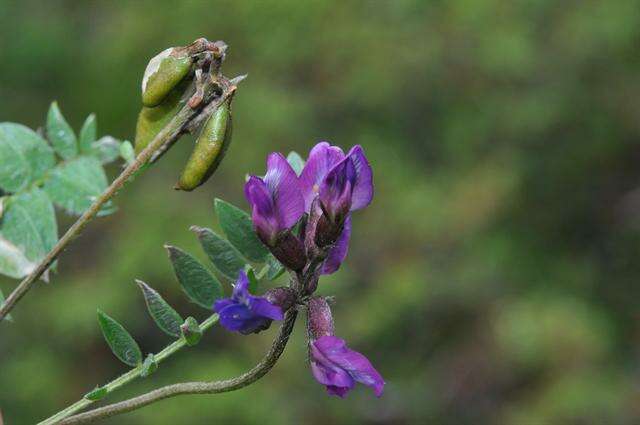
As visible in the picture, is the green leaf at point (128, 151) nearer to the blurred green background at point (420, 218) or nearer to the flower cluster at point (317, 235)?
the flower cluster at point (317, 235)

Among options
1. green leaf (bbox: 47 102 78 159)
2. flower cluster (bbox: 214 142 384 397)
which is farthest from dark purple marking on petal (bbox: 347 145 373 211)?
green leaf (bbox: 47 102 78 159)

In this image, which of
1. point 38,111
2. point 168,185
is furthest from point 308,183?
point 38,111

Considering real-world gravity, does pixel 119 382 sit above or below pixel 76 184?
below

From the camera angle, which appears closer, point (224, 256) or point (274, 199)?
point (274, 199)

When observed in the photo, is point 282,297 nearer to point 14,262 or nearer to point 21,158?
point 14,262

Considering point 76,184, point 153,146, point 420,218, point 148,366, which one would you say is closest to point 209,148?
point 153,146
